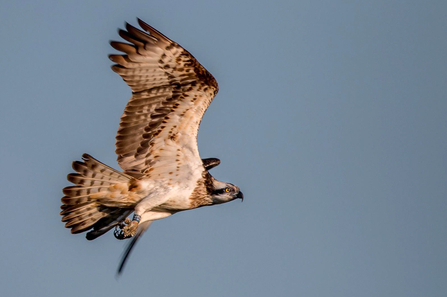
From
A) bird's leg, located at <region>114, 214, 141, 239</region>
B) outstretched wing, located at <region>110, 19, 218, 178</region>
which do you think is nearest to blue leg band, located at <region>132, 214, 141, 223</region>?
bird's leg, located at <region>114, 214, 141, 239</region>

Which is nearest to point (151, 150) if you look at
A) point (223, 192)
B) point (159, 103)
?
point (159, 103)

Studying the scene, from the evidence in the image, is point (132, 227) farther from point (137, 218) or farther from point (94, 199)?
point (94, 199)

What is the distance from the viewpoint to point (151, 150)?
13773 mm

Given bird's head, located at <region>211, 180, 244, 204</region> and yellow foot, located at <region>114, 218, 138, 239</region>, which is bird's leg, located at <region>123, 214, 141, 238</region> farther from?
bird's head, located at <region>211, 180, 244, 204</region>

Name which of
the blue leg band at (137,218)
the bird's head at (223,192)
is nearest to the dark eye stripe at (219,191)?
the bird's head at (223,192)

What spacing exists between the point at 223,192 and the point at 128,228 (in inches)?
54.2

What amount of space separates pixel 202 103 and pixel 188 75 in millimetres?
386

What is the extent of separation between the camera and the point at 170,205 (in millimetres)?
13844

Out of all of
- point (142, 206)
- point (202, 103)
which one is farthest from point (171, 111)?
point (142, 206)

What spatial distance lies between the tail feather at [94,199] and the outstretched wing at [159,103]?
27 cm

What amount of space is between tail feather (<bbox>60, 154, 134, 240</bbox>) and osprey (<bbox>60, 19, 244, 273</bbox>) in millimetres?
12

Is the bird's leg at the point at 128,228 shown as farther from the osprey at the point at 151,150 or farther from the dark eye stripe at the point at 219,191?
the dark eye stripe at the point at 219,191

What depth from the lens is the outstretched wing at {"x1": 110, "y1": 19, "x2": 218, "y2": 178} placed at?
13.4 meters

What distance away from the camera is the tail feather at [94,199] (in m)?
13.6
